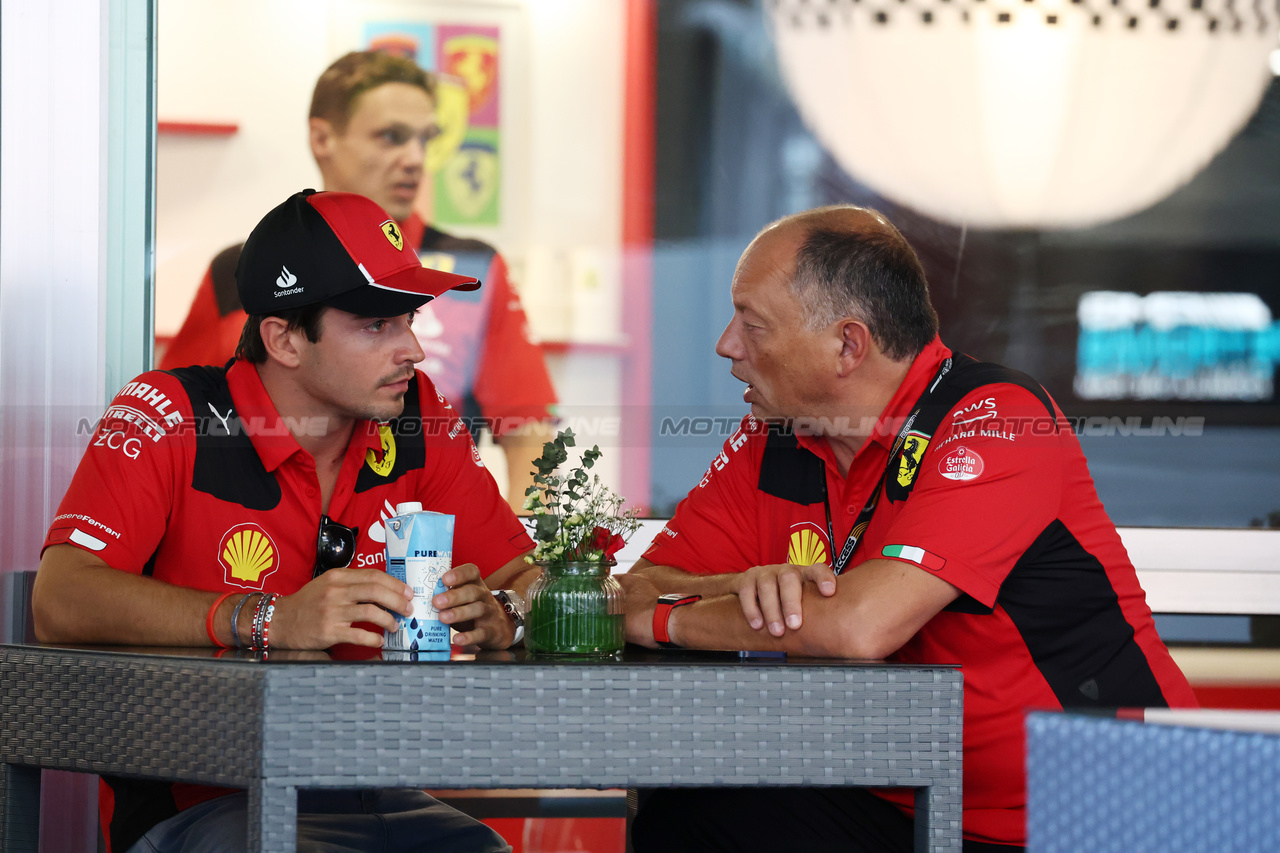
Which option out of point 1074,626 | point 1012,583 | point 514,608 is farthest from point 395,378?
point 1074,626

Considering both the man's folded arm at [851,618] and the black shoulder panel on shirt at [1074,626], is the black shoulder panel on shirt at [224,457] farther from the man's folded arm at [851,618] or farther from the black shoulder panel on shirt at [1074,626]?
the black shoulder panel on shirt at [1074,626]

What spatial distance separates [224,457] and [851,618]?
0.97 metres

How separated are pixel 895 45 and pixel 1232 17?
0.78m

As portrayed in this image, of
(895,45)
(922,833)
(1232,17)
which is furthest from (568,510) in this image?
(1232,17)

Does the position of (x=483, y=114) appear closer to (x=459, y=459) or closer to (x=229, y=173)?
(x=229, y=173)

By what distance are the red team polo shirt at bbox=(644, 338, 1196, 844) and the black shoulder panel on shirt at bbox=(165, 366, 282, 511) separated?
2.98 feet

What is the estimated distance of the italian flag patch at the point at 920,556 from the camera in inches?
57.6

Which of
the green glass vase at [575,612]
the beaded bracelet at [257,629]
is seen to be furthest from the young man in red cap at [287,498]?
the green glass vase at [575,612]

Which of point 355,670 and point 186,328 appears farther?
point 186,328

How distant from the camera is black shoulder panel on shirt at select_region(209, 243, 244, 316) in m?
2.52

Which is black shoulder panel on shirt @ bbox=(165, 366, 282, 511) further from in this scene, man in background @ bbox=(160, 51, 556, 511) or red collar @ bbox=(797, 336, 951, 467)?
red collar @ bbox=(797, 336, 951, 467)

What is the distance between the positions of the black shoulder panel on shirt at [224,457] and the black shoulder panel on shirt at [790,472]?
32.3 inches

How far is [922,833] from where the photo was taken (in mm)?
1199

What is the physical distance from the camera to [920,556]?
1470mm
